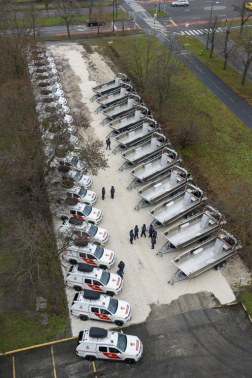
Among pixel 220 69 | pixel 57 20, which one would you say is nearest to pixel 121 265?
pixel 220 69

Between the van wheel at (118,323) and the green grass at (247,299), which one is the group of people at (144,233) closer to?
the van wheel at (118,323)

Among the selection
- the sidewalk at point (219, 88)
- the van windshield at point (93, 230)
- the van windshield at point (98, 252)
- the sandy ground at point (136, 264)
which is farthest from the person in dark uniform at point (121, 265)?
the sidewalk at point (219, 88)

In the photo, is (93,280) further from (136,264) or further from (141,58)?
(141,58)

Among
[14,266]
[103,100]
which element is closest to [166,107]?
[103,100]

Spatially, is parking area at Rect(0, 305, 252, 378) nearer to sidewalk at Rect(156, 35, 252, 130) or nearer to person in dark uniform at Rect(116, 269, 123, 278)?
person in dark uniform at Rect(116, 269, 123, 278)

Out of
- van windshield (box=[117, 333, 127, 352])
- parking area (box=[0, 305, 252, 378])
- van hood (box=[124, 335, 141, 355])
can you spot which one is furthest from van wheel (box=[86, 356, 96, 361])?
van hood (box=[124, 335, 141, 355])
